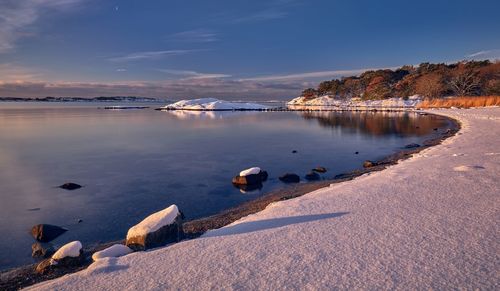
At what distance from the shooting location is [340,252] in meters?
4.14

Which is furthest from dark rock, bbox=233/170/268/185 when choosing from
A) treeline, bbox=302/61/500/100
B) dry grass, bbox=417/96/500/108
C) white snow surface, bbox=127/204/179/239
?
treeline, bbox=302/61/500/100

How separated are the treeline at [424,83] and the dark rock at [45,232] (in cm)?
6587

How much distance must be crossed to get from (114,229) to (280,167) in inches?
337

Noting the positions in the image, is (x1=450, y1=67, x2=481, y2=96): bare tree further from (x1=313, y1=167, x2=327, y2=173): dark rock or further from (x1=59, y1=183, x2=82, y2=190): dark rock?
(x1=59, y1=183, x2=82, y2=190): dark rock

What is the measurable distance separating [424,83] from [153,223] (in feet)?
269

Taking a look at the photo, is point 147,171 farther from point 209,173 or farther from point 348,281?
point 348,281

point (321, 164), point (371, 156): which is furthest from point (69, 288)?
point (371, 156)

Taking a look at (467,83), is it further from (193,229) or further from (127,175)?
(193,229)

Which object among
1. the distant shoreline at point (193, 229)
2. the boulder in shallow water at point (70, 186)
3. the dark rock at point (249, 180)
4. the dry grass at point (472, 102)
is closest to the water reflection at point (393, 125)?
the dry grass at point (472, 102)

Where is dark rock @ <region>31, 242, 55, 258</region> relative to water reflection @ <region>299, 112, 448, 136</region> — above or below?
below

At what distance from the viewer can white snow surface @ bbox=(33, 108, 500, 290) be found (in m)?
3.51

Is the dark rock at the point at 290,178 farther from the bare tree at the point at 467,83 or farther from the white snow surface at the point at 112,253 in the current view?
the bare tree at the point at 467,83

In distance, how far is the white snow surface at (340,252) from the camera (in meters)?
3.51

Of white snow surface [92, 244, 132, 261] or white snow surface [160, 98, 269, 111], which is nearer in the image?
white snow surface [92, 244, 132, 261]
